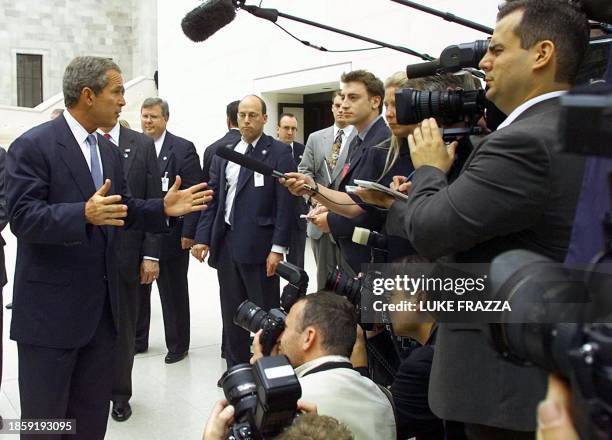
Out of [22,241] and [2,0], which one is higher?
[2,0]

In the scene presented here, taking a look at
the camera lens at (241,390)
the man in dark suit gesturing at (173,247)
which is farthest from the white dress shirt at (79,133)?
the man in dark suit gesturing at (173,247)

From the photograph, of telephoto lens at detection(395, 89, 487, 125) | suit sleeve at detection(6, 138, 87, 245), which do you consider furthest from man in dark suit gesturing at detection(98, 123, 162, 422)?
telephoto lens at detection(395, 89, 487, 125)

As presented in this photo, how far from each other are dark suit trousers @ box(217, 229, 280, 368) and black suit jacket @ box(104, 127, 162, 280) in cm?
46

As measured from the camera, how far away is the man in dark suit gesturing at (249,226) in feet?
11.8

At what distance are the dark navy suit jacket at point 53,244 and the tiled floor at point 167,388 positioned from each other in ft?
3.38

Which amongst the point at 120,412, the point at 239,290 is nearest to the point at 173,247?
the point at 239,290

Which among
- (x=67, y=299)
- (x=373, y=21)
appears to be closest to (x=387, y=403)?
(x=67, y=299)

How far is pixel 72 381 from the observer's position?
2.45 m

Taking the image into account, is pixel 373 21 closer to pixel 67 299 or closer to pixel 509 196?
pixel 67 299

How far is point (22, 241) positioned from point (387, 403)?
144cm

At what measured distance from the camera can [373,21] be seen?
7793mm

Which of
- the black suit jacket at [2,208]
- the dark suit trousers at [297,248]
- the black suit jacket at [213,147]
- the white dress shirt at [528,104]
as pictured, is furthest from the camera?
the dark suit trousers at [297,248]

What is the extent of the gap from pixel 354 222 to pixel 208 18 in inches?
40.4

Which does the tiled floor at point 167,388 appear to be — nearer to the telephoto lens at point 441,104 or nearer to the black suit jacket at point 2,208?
the black suit jacket at point 2,208
